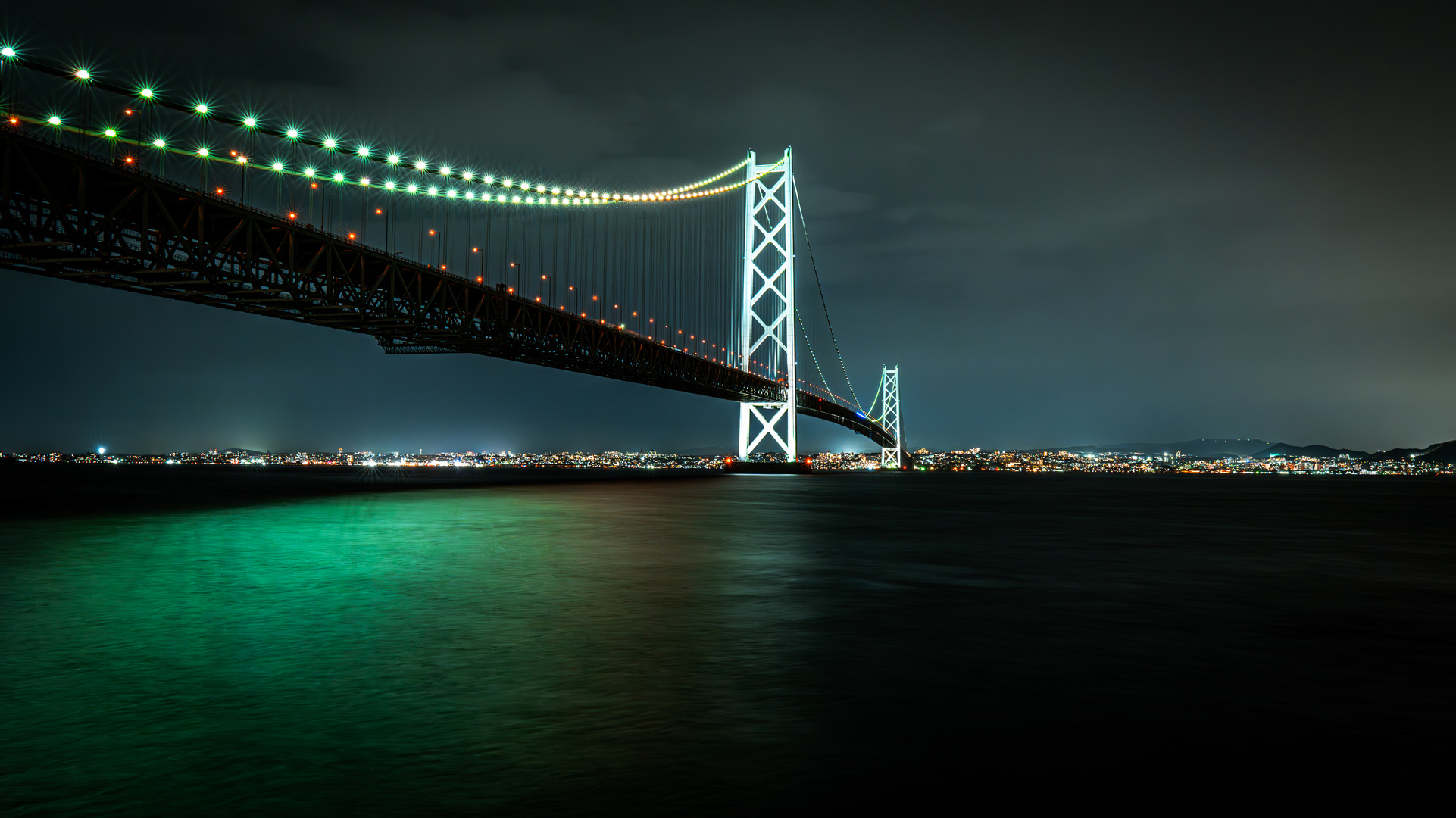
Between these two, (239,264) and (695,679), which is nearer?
(695,679)

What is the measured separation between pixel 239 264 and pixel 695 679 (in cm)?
2917

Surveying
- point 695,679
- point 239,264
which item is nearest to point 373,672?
point 695,679

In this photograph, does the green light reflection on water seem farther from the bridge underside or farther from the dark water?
the bridge underside

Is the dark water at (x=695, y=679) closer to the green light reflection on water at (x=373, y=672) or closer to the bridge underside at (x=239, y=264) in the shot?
the green light reflection on water at (x=373, y=672)

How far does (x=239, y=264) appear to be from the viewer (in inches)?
1233

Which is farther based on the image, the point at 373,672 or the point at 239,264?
the point at 239,264

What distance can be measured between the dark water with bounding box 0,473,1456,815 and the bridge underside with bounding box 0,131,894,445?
12307 millimetres

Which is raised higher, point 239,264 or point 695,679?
point 239,264

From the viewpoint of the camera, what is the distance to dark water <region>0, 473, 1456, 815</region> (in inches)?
190

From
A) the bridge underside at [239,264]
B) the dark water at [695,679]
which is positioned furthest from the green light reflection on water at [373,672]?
the bridge underside at [239,264]

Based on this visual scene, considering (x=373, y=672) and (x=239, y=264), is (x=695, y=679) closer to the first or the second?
(x=373, y=672)

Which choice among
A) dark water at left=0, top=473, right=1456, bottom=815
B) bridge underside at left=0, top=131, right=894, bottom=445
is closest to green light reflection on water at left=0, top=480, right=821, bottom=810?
dark water at left=0, top=473, right=1456, bottom=815

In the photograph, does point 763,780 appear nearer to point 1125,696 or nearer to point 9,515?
point 1125,696

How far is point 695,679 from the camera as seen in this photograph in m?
7.45
